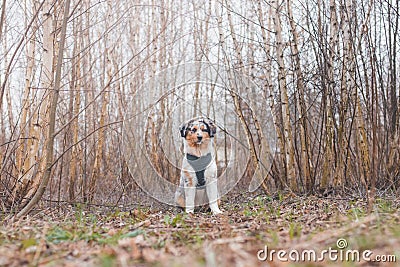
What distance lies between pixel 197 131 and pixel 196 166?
0.36 m

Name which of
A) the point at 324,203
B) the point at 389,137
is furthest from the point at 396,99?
the point at 324,203


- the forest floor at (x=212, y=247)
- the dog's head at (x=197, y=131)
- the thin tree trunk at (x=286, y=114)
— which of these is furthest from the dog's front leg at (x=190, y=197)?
the forest floor at (x=212, y=247)

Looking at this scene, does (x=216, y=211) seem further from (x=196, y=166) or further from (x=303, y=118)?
(x=303, y=118)

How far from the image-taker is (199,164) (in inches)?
180

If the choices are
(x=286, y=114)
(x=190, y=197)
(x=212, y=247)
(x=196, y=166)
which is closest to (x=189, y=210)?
(x=190, y=197)

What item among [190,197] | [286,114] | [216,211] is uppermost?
[286,114]

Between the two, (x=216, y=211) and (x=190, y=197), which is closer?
(x=216, y=211)

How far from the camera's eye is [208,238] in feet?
7.31

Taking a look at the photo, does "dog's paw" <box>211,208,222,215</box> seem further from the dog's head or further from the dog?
the dog's head

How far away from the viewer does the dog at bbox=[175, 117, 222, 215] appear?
14.9 ft

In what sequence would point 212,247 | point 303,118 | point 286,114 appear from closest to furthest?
1. point 212,247
2. point 303,118
3. point 286,114

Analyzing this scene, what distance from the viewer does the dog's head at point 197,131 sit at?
4539 millimetres

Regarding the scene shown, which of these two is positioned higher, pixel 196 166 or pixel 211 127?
pixel 211 127

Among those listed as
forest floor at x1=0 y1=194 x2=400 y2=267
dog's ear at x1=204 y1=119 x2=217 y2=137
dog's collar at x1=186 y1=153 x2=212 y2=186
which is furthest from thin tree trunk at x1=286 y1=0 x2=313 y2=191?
forest floor at x1=0 y1=194 x2=400 y2=267
